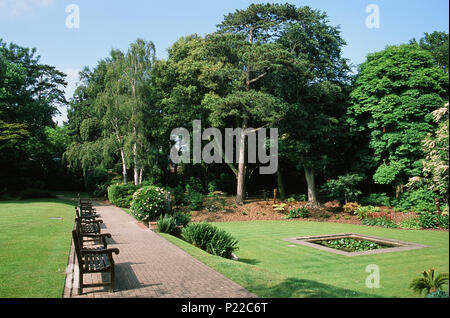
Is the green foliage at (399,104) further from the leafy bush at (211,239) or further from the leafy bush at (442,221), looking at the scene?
the leafy bush at (211,239)

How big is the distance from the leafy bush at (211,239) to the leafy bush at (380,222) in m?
11.0

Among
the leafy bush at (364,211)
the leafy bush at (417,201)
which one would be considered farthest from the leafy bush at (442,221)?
the leafy bush at (364,211)

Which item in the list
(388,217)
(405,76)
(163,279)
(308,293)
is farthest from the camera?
(405,76)

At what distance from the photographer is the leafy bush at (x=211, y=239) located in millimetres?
9844

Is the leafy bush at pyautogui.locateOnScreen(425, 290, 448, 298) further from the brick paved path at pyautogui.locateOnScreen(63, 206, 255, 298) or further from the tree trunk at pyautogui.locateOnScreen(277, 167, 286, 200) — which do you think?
the tree trunk at pyautogui.locateOnScreen(277, 167, 286, 200)

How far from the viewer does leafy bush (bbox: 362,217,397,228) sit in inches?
690

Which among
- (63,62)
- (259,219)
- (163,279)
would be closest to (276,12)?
(259,219)

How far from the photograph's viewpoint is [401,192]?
21.9 meters

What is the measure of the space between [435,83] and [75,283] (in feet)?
72.0

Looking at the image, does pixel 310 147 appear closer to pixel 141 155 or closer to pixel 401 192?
pixel 401 192

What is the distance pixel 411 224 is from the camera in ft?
55.7

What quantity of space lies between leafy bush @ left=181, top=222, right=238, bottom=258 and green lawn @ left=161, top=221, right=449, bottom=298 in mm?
438

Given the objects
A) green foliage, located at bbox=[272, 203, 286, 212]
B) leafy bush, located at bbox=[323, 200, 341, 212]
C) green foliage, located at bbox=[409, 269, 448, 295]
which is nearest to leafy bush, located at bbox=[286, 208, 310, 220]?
green foliage, located at bbox=[272, 203, 286, 212]
